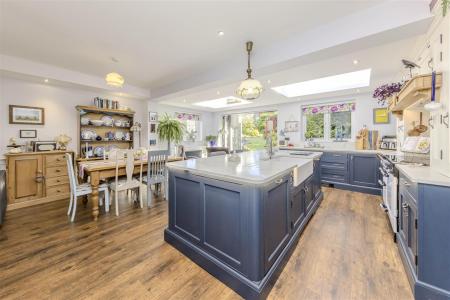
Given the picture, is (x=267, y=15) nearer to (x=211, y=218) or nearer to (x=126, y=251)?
(x=211, y=218)

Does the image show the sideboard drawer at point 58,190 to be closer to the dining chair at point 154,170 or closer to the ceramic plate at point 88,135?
the ceramic plate at point 88,135

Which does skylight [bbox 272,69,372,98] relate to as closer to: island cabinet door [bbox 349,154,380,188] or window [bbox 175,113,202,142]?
island cabinet door [bbox 349,154,380,188]

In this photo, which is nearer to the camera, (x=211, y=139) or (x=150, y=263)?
(x=150, y=263)

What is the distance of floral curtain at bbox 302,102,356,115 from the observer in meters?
4.80

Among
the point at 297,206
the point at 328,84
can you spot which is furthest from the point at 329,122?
the point at 297,206

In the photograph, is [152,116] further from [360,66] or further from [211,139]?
[360,66]

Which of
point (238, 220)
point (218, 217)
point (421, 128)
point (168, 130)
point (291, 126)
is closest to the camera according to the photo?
point (238, 220)

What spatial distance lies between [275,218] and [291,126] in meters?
4.60

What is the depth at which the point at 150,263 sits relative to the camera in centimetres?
177

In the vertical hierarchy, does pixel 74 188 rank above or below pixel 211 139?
below

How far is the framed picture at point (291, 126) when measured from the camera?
563 centimetres

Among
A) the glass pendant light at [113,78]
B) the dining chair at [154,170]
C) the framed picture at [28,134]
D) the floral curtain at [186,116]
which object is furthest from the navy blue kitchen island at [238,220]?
the floral curtain at [186,116]

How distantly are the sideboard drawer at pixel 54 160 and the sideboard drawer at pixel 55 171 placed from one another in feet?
0.25

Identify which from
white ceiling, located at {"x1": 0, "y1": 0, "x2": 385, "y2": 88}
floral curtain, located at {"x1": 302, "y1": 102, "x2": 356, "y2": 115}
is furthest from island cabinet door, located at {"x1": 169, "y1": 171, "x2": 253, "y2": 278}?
floral curtain, located at {"x1": 302, "y1": 102, "x2": 356, "y2": 115}
